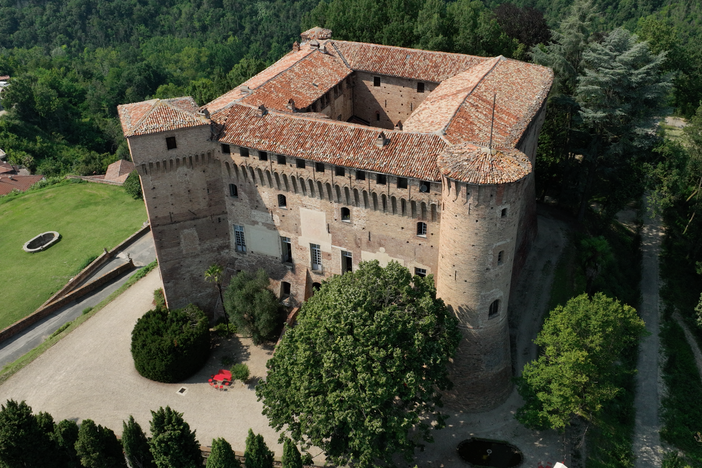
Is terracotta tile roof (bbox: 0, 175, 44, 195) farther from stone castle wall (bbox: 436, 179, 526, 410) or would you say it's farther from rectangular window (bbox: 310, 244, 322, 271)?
stone castle wall (bbox: 436, 179, 526, 410)

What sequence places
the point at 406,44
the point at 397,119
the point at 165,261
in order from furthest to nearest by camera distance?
1. the point at 406,44
2. the point at 397,119
3. the point at 165,261

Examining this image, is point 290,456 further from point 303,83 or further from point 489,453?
point 303,83

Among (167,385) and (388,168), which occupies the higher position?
(388,168)

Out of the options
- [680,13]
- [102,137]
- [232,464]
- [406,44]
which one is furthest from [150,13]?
[232,464]

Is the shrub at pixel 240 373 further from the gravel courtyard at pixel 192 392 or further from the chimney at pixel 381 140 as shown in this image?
the chimney at pixel 381 140

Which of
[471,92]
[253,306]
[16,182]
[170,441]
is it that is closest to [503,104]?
[471,92]

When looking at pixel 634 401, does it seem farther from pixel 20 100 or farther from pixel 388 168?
pixel 20 100
